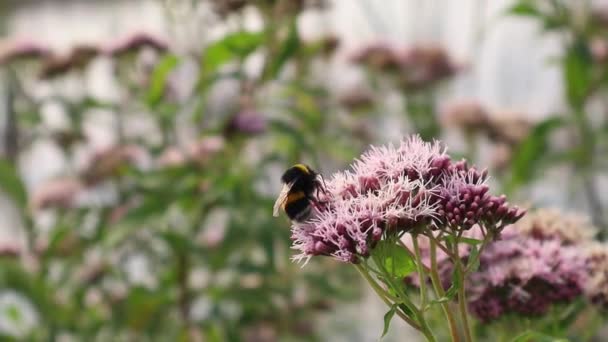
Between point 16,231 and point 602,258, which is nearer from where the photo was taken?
point 602,258

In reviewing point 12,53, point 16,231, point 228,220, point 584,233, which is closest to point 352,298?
point 228,220

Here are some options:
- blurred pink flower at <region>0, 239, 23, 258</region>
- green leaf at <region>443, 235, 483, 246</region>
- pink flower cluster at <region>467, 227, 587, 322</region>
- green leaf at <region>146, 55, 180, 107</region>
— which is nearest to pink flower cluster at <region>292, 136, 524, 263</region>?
green leaf at <region>443, 235, 483, 246</region>

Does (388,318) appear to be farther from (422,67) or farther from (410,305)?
(422,67)

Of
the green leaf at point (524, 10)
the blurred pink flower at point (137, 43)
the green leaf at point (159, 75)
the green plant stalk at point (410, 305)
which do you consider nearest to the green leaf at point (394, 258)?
the green plant stalk at point (410, 305)

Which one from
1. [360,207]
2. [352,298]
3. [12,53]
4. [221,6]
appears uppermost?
[12,53]

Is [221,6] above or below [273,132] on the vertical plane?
above

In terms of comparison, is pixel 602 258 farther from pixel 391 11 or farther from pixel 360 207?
pixel 391 11
